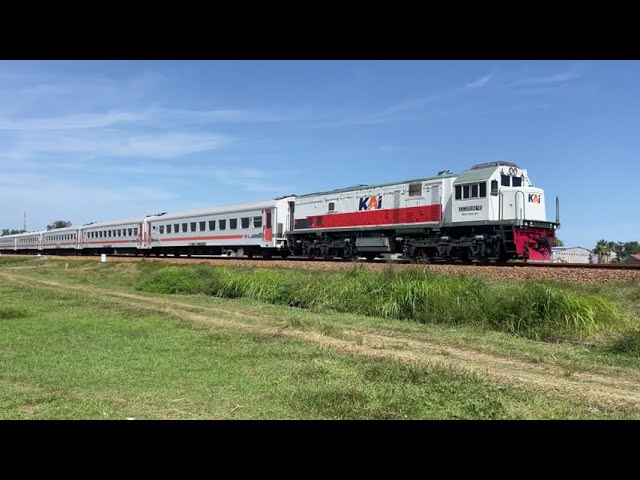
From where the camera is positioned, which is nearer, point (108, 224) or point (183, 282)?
point (183, 282)

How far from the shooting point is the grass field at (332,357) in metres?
5.52

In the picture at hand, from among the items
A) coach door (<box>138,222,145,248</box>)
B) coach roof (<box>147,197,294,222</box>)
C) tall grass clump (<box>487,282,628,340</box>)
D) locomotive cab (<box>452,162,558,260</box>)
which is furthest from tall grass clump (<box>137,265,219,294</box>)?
coach door (<box>138,222,145,248</box>)

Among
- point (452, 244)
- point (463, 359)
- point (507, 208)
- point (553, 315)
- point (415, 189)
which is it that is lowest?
point (463, 359)

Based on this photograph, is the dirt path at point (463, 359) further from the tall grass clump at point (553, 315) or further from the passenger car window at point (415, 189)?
the passenger car window at point (415, 189)

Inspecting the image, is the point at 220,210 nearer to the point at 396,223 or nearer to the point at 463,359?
the point at 396,223

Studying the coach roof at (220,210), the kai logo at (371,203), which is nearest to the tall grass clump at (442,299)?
the kai logo at (371,203)

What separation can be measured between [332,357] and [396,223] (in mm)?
17520

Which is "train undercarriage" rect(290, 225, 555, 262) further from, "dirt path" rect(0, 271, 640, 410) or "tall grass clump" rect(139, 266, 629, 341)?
"dirt path" rect(0, 271, 640, 410)

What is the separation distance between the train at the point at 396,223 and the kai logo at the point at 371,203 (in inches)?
1.9

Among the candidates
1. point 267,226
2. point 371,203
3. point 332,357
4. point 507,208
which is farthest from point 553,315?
point 267,226

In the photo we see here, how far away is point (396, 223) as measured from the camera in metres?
25.1

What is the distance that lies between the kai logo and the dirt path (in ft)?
46.6
